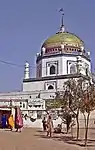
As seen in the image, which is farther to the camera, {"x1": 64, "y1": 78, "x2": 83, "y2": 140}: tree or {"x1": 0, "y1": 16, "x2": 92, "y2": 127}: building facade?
{"x1": 0, "y1": 16, "x2": 92, "y2": 127}: building facade

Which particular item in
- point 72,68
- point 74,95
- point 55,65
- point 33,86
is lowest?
point 74,95

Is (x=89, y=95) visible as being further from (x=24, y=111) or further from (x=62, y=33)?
(x=62, y=33)

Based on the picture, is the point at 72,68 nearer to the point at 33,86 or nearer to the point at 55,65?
the point at 55,65

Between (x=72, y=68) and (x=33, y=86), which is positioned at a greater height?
(x=72, y=68)

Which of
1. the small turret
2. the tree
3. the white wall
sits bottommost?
the tree

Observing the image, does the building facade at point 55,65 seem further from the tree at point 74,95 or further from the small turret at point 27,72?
the tree at point 74,95

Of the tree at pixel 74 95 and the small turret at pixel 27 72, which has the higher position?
the small turret at pixel 27 72

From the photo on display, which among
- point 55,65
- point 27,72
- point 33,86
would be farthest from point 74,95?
point 27,72

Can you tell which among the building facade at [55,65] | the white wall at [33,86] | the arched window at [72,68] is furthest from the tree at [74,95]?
the white wall at [33,86]

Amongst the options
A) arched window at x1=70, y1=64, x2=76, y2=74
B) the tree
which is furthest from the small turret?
the tree

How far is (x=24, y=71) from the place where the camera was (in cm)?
5719

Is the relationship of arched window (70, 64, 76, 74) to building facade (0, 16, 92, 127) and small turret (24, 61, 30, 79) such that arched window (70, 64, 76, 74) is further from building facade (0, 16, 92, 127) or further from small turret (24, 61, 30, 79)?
small turret (24, 61, 30, 79)

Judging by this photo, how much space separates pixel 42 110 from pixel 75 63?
1569 centimetres

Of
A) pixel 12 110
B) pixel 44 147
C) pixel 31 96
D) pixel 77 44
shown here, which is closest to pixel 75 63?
pixel 77 44
